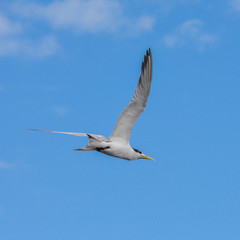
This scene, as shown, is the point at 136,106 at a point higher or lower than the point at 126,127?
higher

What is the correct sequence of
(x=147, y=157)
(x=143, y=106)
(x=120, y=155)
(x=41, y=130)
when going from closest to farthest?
(x=41, y=130)
(x=143, y=106)
(x=120, y=155)
(x=147, y=157)

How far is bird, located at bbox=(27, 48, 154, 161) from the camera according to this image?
1472 centimetres

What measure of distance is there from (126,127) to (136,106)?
101cm

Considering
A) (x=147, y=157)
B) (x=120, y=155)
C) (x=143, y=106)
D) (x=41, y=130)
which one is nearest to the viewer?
(x=41, y=130)

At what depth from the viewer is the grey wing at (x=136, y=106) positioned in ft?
48.1

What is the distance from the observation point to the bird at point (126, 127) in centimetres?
1472

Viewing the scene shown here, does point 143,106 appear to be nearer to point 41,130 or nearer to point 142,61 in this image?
point 142,61

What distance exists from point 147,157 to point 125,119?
132 inches

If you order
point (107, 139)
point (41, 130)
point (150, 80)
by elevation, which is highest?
point (150, 80)

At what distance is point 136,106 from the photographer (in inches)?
605

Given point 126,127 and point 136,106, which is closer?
point 136,106

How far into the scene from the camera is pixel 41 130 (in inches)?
565

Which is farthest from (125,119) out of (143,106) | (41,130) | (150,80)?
(41,130)

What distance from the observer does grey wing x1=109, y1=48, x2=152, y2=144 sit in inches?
577
